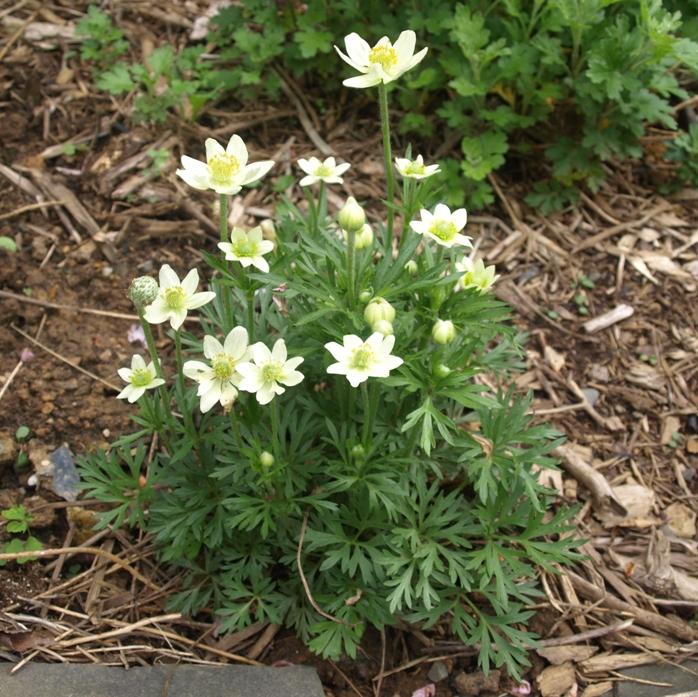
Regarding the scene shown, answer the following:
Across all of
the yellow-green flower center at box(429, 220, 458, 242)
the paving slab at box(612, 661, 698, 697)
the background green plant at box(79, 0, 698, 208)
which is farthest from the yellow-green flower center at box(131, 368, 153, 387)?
the background green plant at box(79, 0, 698, 208)

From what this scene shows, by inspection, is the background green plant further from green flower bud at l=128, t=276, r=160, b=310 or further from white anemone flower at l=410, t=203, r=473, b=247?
green flower bud at l=128, t=276, r=160, b=310

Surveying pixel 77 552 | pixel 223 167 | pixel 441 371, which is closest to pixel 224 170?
pixel 223 167

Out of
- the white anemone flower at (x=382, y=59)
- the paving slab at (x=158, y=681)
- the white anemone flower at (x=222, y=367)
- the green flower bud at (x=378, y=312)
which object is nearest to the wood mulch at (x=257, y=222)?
the paving slab at (x=158, y=681)

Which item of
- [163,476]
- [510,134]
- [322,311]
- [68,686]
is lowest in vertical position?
[68,686]

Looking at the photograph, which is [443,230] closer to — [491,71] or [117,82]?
[491,71]

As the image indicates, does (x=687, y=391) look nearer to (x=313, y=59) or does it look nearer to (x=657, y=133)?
(x=657, y=133)

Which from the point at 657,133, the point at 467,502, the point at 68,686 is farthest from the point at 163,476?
the point at 657,133
